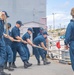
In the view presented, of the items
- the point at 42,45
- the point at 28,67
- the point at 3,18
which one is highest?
the point at 3,18

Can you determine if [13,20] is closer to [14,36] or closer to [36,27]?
[36,27]

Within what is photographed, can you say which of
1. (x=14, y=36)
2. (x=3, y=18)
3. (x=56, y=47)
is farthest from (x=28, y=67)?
Result: (x=56, y=47)

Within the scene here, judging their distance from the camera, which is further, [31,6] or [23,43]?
[31,6]

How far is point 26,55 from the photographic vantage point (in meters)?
10.6

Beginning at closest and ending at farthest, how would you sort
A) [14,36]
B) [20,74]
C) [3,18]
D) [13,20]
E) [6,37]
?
[3,18], [20,74], [6,37], [14,36], [13,20]

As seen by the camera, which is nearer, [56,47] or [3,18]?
[3,18]

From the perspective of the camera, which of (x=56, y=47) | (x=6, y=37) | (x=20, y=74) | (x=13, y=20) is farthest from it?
(x=13, y=20)

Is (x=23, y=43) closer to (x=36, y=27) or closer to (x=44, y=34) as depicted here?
Result: (x=44, y=34)

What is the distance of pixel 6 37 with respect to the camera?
31.1ft

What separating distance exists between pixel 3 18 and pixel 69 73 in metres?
2.76

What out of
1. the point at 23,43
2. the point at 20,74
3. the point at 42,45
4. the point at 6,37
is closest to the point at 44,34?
the point at 42,45

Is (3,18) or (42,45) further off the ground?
(3,18)

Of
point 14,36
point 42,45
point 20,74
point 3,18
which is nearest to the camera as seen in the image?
point 3,18

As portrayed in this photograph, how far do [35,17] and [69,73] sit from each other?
8863 mm
